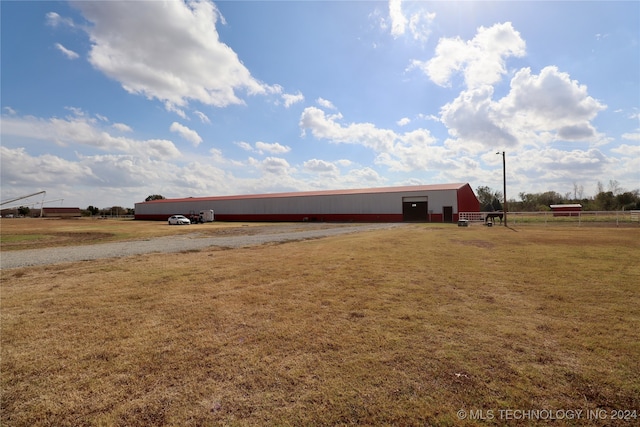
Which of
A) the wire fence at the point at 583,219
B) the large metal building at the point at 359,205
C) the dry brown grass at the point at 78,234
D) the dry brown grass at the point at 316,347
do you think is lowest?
the dry brown grass at the point at 316,347

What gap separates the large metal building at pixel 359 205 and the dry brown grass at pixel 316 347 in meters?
39.6

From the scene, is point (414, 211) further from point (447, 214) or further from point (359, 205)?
point (359, 205)

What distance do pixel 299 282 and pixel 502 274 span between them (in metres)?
6.43

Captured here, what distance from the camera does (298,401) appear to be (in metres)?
3.30

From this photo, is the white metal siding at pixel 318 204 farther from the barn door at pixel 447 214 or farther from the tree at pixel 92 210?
the tree at pixel 92 210

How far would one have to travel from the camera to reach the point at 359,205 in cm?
5484

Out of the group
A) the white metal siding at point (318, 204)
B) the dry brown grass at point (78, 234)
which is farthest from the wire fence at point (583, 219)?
the dry brown grass at point (78, 234)

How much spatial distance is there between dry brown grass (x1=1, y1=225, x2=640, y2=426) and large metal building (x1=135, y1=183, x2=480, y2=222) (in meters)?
39.6

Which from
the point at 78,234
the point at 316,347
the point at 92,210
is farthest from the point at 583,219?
the point at 92,210

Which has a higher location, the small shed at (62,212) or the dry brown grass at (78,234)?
the small shed at (62,212)

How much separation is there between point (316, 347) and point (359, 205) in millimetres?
51002

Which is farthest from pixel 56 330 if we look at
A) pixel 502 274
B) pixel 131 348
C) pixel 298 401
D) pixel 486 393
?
pixel 502 274

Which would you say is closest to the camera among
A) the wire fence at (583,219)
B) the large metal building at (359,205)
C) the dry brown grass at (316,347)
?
the dry brown grass at (316,347)

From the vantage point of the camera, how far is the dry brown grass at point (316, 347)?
3232 millimetres
